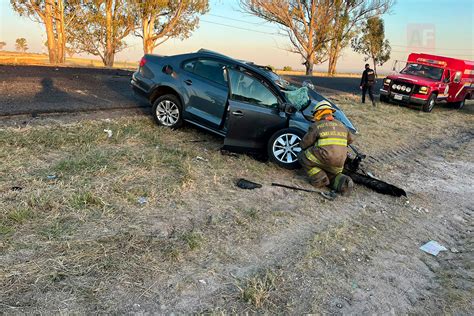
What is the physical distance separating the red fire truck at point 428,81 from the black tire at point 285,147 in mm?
11729

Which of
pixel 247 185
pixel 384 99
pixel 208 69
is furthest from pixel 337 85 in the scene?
pixel 247 185

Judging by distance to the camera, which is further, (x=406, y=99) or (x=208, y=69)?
(x=406, y=99)

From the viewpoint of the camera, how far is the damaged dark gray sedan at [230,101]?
20.5 ft

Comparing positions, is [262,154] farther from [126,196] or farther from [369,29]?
[369,29]

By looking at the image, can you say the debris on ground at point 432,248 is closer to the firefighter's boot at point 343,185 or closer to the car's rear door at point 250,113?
the firefighter's boot at point 343,185

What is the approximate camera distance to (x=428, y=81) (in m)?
16.2

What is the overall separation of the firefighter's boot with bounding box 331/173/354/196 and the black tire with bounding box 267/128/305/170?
80 centimetres

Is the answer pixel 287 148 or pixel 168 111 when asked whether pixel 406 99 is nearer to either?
pixel 287 148

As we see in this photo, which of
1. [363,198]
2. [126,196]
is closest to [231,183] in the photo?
[126,196]

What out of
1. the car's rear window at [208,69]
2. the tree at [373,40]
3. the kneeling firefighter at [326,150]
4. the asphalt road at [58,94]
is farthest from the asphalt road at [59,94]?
the tree at [373,40]

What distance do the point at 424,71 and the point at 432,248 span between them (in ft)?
49.6

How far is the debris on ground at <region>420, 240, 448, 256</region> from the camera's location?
436 cm

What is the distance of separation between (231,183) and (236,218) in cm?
116

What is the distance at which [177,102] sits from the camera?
7.32 meters
